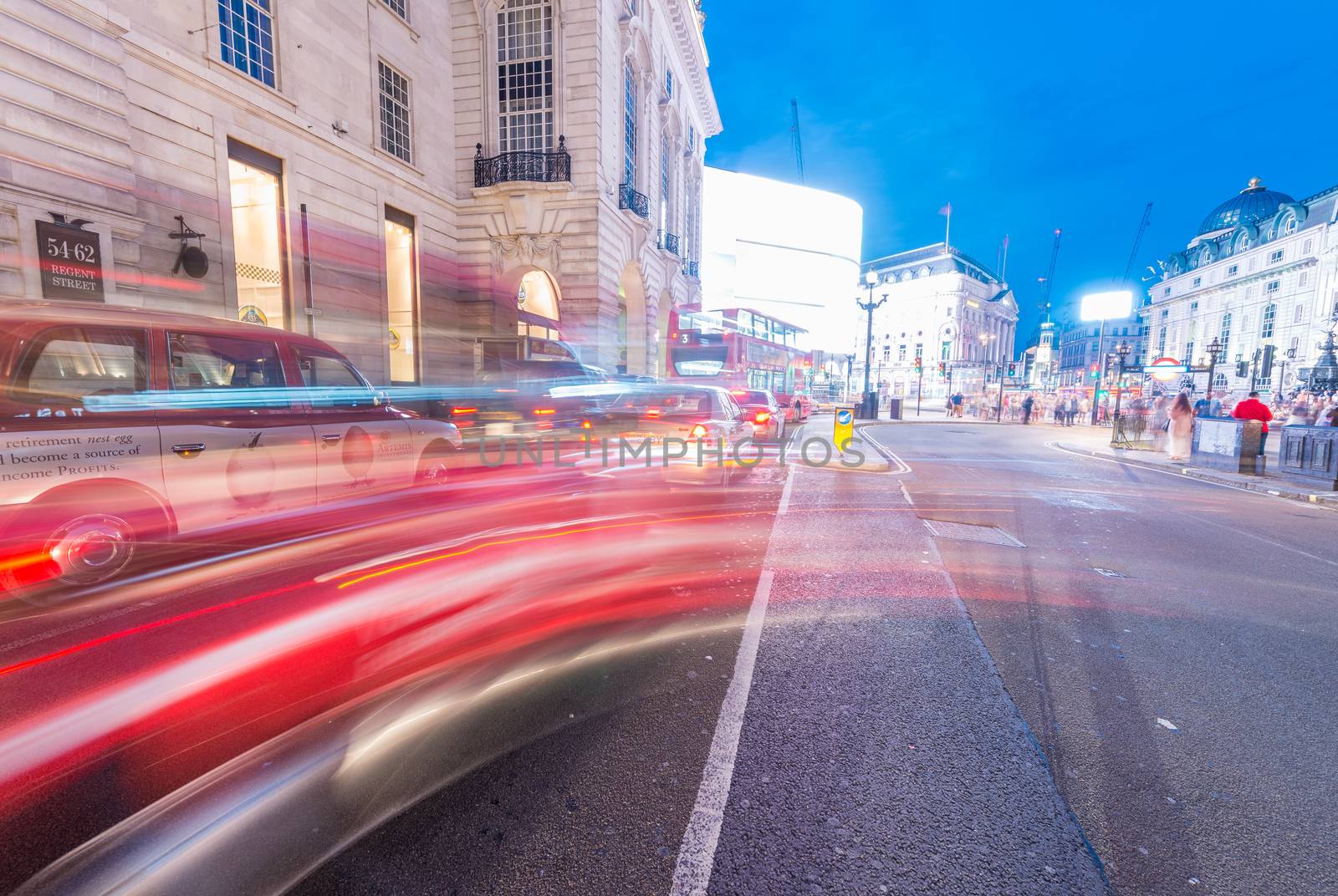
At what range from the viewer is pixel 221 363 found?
5160 millimetres

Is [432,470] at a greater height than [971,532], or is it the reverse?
[432,470]

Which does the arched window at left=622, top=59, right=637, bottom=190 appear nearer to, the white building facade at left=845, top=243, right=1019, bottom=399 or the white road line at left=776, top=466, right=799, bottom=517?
the white road line at left=776, top=466, right=799, bottom=517

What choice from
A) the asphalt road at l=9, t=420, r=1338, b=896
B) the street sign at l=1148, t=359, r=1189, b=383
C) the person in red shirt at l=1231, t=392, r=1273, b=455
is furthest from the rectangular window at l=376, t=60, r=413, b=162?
the street sign at l=1148, t=359, r=1189, b=383

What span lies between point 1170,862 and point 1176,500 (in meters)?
10.6

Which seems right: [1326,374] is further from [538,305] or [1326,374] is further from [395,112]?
[395,112]

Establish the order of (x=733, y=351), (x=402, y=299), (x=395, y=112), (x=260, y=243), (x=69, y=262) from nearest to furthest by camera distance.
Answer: (x=69, y=262), (x=260, y=243), (x=395, y=112), (x=402, y=299), (x=733, y=351)

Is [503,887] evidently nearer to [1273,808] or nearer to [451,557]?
[1273,808]

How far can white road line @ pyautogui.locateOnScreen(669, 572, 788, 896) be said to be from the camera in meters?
1.99

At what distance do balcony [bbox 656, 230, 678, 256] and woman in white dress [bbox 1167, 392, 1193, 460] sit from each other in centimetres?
2330

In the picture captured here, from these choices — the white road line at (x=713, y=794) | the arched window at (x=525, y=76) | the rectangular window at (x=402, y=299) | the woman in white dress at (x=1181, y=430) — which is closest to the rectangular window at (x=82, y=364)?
the white road line at (x=713, y=794)

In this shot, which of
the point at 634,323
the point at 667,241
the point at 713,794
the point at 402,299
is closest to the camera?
the point at 713,794

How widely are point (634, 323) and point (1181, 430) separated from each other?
71.0ft

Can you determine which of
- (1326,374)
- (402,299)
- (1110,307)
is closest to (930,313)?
(1326,374)

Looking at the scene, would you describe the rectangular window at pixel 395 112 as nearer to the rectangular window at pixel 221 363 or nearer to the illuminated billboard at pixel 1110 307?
the rectangular window at pixel 221 363
